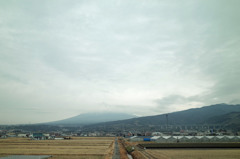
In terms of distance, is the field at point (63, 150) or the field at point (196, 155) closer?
the field at point (196, 155)

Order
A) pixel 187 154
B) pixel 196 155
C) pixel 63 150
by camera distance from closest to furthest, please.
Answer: pixel 196 155, pixel 187 154, pixel 63 150

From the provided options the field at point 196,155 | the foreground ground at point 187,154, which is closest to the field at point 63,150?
the foreground ground at point 187,154

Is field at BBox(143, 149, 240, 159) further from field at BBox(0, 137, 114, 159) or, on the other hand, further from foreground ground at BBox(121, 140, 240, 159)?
field at BBox(0, 137, 114, 159)

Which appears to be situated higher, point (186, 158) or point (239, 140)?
point (186, 158)

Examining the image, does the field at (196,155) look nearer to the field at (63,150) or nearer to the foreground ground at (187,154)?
the foreground ground at (187,154)

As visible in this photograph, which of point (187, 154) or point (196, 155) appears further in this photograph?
point (187, 154)

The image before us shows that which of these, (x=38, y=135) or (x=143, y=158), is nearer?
(x=143, y=158)

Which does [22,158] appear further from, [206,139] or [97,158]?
[206,139]

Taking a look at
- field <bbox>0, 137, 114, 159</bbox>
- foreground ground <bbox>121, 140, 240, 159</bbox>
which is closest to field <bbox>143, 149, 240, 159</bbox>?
foreground ground <bbox>121, 140, 240, 159</bbox>

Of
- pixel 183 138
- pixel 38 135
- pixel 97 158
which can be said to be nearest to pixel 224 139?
pixel 183 138

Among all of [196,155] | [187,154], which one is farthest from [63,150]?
[196,155]

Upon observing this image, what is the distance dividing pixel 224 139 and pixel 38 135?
125114mm

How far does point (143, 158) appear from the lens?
→ 121 feet

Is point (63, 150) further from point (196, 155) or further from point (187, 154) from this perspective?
point (196, 155)
